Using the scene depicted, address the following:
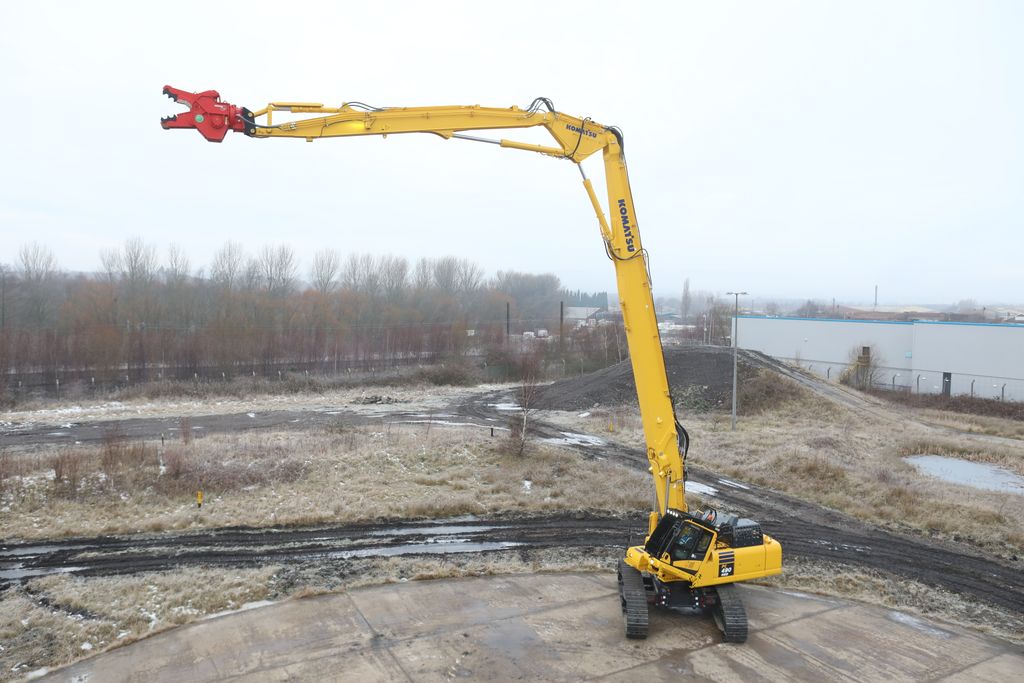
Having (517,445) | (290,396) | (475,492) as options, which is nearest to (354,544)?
(475,492)

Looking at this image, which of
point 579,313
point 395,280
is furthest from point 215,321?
point 579,313

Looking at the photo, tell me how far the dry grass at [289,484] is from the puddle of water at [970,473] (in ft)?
38.5

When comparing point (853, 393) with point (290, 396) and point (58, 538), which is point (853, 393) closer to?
point (290, 396)

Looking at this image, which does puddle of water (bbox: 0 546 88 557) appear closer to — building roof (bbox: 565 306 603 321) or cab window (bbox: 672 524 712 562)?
cab window (bbox: 672 524 712 562)

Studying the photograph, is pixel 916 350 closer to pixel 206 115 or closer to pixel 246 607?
pixel 246 607

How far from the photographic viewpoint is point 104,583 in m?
13.2

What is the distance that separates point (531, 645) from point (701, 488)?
1277 centimetres

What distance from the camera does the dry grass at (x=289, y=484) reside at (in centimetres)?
1770

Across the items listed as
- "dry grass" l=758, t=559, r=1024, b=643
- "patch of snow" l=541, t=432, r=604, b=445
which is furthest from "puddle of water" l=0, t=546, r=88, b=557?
"patch of snow" l=541, t=432, r=604, b=445

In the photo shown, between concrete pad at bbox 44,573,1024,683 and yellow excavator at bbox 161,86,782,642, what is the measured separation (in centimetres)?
68

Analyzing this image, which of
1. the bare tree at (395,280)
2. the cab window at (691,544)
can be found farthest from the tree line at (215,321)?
the cab window at (691,544)

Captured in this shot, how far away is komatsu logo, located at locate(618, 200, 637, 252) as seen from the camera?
11664 millimetres

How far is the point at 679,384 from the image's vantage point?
135 feet

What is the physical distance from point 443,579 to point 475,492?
22.0 feet
